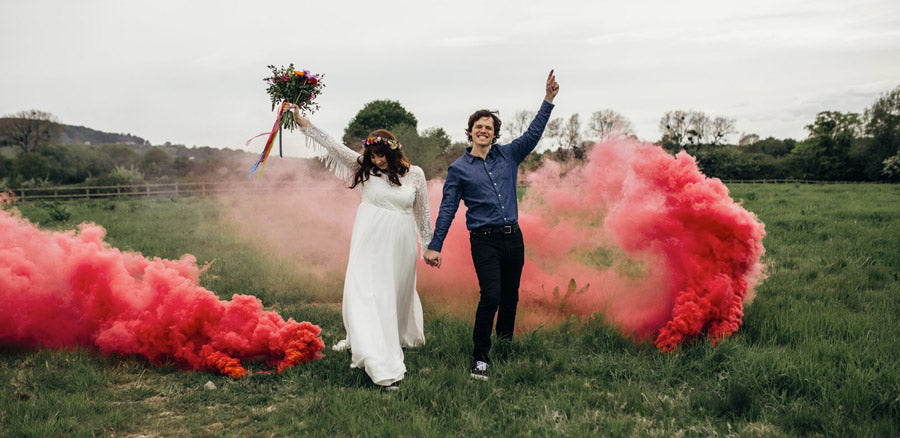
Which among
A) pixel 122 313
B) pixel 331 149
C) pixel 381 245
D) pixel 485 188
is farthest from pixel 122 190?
pixel 485 188

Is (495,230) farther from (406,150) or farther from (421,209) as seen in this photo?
(406,150)

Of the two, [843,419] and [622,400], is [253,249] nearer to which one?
[622,400]

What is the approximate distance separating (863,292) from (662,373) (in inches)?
171

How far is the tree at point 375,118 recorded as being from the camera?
54094 mm

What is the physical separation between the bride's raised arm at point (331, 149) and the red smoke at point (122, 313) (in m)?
1.69

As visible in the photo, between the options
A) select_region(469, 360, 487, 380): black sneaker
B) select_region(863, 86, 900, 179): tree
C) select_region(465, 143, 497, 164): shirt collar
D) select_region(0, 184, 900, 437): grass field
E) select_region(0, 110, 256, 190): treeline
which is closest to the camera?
select_region(0, 184, 900, 437): grass field

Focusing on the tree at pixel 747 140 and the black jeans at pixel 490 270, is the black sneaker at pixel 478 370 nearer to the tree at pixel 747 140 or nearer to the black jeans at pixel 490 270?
the black jeans at pixel 490 270

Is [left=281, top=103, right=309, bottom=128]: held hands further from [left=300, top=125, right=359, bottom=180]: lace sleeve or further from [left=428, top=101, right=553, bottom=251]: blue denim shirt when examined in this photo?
[left=428, top=101, right=553, bottom=251]: blue denim shirt

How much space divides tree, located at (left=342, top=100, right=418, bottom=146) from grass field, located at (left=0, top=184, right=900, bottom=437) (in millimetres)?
48536

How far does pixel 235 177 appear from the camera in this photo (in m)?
25.9

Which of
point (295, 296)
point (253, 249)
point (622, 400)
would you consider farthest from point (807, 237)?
point (253, 249)

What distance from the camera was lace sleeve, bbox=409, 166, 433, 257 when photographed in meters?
5.71

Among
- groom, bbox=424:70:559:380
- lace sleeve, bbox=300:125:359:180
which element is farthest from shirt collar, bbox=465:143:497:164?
lace sleeve, bbox=300:125:359:180

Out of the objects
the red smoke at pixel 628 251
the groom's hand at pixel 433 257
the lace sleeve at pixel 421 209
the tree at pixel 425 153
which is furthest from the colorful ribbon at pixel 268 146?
the tree at pixel 425 153
